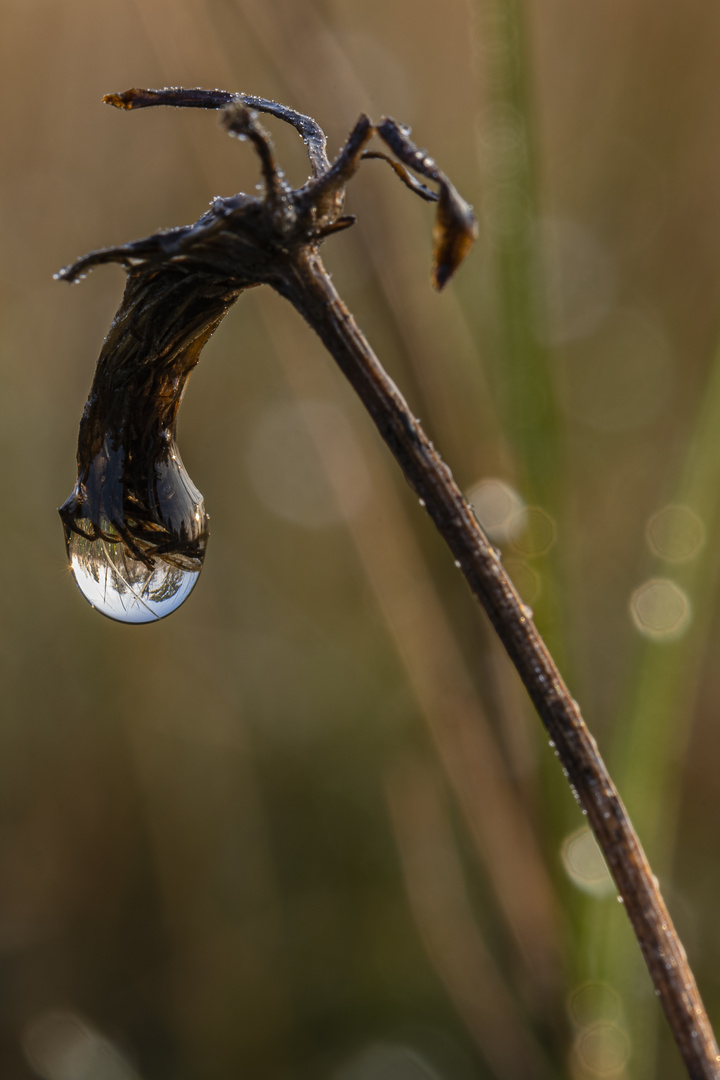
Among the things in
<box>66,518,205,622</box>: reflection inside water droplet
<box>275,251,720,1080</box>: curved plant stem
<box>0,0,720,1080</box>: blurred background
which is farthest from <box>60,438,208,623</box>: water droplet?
<box>0,0,720,1080</box>: blurred background

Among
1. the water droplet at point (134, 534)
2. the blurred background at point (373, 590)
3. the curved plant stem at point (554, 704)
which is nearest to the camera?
the curved plant stem at point (554, 704)

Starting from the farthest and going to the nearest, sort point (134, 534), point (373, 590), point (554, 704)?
point (373, 590) → point (134, 534) → point (554, 704)

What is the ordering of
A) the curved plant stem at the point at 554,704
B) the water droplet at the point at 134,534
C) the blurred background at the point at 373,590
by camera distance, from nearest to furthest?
the curved plant stem at the point at 554,704 → the water droplet at the point at 134,534 → the blurred background at the point at 373,590

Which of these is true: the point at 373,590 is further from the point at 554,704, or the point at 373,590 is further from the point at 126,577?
the point at 554,704

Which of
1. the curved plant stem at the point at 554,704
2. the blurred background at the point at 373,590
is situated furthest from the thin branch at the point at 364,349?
the blurred background at the point at 373,590

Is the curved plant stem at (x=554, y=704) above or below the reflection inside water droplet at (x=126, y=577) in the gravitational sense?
below

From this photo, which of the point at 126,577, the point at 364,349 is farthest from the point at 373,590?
the point at 364,349

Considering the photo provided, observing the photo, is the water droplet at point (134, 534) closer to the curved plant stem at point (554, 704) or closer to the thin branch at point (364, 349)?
the thin branch at point (364, 349)

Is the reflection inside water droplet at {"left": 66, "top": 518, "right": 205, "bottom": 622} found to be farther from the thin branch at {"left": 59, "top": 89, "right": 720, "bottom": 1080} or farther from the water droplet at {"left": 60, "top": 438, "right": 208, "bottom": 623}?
the thin branch at {"left": 59, "top": 89, "right": 720, "bottom": 1080}
